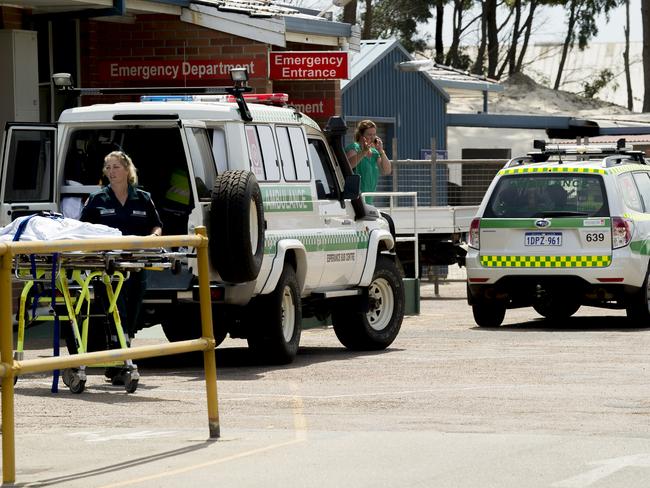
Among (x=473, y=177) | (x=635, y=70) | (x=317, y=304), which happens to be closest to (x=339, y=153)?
(x=317, y=304)

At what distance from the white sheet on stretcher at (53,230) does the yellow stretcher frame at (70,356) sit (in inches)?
54.4

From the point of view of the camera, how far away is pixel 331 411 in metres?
10.3

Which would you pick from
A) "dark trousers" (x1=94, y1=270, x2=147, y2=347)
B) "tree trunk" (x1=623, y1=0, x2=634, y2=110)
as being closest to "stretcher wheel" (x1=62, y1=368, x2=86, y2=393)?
"dark trousers" (x1=94, y1=270, x2=147, y2=347)

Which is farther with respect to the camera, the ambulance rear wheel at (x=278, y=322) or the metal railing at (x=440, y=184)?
the metal railing at (x=440, y=184)

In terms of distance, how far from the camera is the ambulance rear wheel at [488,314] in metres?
17.7

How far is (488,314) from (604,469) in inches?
388

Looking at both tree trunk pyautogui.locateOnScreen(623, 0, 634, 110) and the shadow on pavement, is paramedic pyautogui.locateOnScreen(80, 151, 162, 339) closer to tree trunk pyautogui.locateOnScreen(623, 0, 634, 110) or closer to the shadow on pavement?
the shadow on pavement

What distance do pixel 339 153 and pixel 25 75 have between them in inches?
199

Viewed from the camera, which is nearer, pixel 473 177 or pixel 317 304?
pixel 317 304

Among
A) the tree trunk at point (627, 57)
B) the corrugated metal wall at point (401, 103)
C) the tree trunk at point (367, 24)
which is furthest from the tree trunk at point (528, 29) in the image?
the corrugated metal wall at point (401, 103)

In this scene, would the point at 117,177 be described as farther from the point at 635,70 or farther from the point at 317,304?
the point at 635,70

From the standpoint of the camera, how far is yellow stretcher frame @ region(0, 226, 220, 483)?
7645 mm

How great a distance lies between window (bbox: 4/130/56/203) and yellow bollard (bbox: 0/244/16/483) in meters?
5.27

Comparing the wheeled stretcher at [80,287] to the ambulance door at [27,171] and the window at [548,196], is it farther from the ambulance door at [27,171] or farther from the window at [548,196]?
the window at [548,196]
